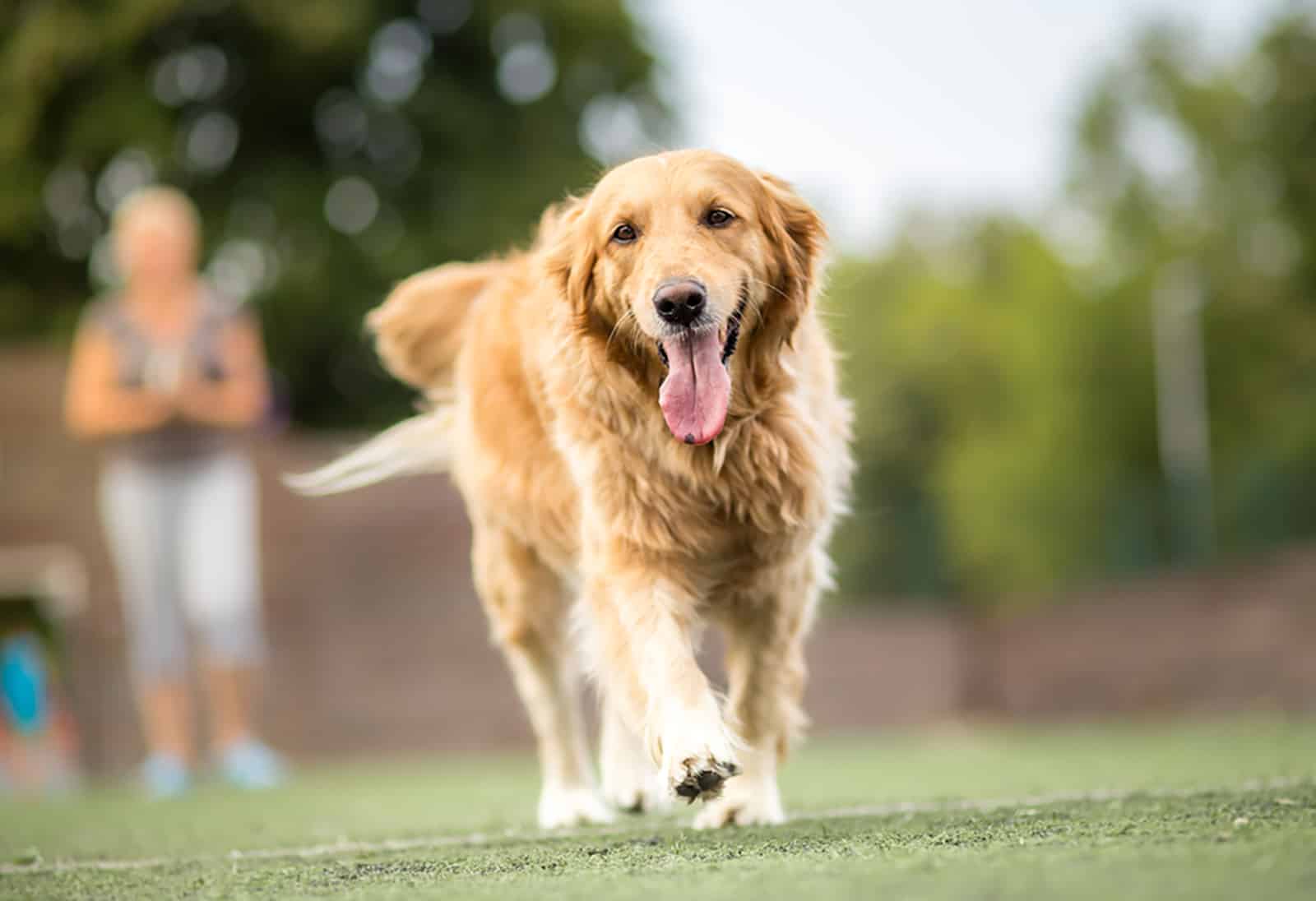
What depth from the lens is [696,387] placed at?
3971mm

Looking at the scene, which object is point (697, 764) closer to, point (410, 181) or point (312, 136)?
point (410, 181)

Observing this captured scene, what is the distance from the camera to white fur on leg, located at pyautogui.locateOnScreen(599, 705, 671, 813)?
497cm

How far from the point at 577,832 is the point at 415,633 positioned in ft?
24.7

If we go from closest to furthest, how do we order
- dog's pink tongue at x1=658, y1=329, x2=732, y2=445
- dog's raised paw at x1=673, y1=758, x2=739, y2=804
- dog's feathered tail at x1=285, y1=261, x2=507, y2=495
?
dog's raised paw at x1=673, y1=758, x2=739, y2=804
dog's pink tongue at x1=658, y1=329, x2=732, y2=445
dog's feathered tail at x1=285, y1=261, x2=507, y2=495

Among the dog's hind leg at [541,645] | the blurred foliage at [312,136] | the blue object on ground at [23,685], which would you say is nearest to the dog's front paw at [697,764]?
the dog's hind leg at [541,645]

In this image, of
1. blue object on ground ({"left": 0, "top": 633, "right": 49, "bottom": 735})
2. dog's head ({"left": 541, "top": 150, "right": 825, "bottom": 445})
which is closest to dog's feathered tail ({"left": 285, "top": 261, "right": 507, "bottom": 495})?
dog's head ({"left": 541, "top": 150, "right": 825, "bottom": 445})

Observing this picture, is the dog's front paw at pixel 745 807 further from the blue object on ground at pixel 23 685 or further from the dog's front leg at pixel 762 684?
the blue object on ground at pixel 23 685

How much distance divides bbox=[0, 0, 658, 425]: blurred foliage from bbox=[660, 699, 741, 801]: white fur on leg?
14.3 m

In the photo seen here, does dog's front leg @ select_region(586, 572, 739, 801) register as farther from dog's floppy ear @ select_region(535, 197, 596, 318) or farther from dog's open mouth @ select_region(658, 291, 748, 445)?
dog's floppy ear @ select_region(535, 197, 596, 318)

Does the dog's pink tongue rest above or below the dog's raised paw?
above

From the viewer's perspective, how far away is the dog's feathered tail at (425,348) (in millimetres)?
5836

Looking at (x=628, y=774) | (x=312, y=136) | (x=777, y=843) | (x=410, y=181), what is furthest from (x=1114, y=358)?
(x=777, y=843)

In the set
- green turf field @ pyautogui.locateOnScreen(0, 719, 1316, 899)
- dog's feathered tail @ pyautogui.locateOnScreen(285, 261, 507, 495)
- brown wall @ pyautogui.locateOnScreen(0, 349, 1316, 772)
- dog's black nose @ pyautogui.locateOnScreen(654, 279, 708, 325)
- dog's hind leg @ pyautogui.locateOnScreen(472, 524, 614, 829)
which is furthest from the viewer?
brown wall @ pyautogui.locateOnScreen(0, 349, 1316, 772)

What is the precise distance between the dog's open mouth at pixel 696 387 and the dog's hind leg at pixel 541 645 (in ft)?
4.24
